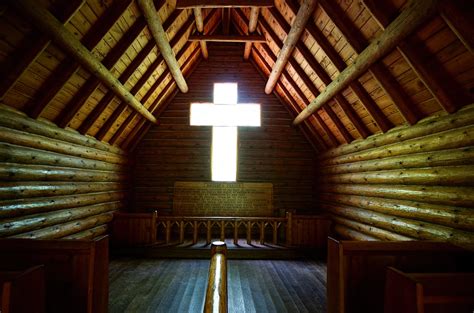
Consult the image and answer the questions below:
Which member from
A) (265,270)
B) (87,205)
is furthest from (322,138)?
(87,205)

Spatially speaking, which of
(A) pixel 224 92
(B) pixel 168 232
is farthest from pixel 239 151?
(B) pixel 168 232

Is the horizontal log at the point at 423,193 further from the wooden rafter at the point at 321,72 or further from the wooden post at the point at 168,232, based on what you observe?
the wooden post at the point at 168,232

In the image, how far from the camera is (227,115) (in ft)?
31.8

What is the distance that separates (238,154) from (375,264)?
277 inches

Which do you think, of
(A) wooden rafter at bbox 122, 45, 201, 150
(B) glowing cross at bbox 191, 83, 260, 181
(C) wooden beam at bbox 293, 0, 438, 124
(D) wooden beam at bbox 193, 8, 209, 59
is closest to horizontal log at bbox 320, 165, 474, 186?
(C) wooden beam at bbox 293, 0, 438, 124

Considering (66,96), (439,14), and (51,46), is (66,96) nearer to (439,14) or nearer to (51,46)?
(51,46)

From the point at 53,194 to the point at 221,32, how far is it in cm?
778

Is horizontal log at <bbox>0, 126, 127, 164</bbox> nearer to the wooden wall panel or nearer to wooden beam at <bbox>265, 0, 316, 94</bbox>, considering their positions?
the wooden wall panel

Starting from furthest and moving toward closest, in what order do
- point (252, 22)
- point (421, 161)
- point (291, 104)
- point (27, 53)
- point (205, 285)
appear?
point (291, 104) → point (252, 22) → point (205, 285) → point (421, 161) → point (27, 53)

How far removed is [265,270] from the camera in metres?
6.68

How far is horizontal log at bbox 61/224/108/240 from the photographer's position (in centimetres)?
638

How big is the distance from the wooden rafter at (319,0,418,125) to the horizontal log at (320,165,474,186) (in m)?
0.94

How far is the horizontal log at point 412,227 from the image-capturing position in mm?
3689

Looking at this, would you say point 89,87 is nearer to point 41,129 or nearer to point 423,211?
point 41,129
